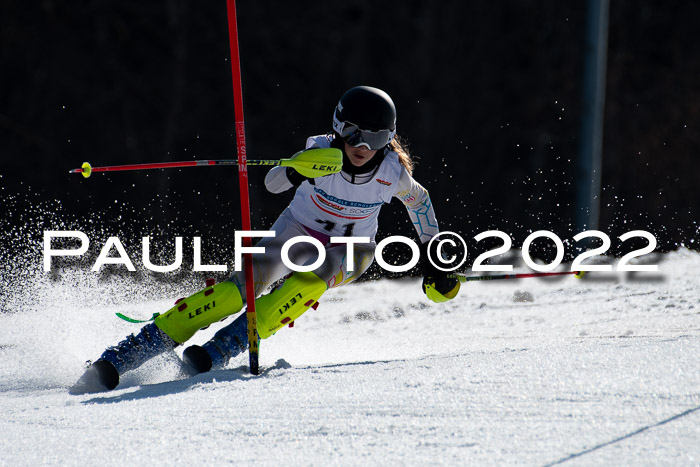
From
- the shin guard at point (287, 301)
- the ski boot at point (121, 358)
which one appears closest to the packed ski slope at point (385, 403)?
the ski boot at point (121, 358)

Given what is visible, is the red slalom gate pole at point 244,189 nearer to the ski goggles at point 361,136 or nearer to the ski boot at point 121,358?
the ski boot at point 121,358

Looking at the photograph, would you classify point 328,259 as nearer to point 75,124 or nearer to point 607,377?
point 607,377

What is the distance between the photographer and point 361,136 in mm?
3502

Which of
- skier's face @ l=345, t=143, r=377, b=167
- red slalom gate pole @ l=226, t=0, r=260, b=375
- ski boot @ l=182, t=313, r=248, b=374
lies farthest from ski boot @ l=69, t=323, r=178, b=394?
skier's face @ l=345, t=143, r=377, b=167

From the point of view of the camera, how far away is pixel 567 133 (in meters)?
11.7

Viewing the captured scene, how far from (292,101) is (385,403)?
9630 mm

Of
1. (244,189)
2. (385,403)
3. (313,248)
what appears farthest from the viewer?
(313,248)

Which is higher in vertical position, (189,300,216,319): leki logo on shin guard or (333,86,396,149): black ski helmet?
(333,86,396,149): black ski helmet

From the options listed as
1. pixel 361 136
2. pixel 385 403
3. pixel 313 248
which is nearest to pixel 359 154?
pixel 361 136

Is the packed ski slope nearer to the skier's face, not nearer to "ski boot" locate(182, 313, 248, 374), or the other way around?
"ski boot" locate(182, 313, 248, 374)

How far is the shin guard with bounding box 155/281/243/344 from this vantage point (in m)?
3.33

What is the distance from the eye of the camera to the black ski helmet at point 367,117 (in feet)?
11.4

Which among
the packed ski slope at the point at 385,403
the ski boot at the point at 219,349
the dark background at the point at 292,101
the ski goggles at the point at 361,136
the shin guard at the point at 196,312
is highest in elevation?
the dark background at the point at 292,101

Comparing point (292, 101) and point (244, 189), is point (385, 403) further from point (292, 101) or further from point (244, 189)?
point (292, 101)
